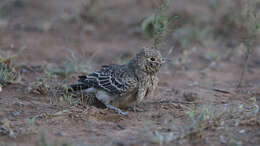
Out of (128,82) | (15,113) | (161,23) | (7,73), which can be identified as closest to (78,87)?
(128,82)

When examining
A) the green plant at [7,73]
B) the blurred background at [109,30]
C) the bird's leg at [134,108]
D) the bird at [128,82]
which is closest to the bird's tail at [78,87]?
the bird at [128,82]

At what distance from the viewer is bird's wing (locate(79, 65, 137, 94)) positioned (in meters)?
5.05

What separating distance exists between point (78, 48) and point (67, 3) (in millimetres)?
3105

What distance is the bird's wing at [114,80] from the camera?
5.05 metres

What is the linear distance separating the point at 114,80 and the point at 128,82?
22cm

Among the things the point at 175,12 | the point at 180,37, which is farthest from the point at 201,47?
the point at 175,12

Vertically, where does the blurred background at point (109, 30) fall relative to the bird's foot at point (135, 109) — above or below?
above

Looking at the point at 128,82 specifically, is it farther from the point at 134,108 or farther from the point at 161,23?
the point at 161,23

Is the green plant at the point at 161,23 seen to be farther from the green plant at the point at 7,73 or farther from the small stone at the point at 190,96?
the green plant at the point at 7,73

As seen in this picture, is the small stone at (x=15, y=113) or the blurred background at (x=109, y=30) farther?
the blurred background at (x=109, y=30)

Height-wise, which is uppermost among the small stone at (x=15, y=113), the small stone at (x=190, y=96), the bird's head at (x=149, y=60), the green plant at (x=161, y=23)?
the green plant at (x=161, y=23)

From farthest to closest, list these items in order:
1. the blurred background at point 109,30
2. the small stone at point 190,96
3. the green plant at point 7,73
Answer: the blurred background at point 109,30, the small stone at point 190,96, the green plant at point 7,73

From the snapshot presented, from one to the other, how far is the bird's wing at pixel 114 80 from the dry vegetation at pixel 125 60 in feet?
1.01

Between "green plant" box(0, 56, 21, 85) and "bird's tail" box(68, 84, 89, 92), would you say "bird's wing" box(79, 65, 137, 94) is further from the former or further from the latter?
"green plant" box(0, 56, 21, 85)
